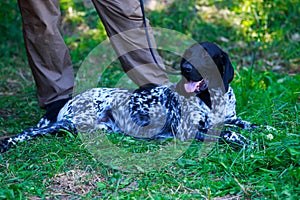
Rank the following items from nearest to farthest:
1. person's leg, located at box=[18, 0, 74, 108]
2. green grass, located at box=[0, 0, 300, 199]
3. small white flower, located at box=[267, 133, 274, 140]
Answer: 1. green grass, located at box=[0, 0, 300, 199]
2. small white flower, located at box=[267, 133, 274, 140]
3. person's leg, located at box=[18, 0, 74, 108]

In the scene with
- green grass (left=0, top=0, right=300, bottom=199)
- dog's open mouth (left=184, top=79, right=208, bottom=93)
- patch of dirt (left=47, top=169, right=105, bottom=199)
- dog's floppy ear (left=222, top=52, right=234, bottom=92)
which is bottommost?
patch of dirt (left=47, top=169, right=105, bottom=199)

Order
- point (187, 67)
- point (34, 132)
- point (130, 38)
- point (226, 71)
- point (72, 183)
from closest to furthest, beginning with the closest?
1. point (72, 183)
2. point (187, 67)
3. point (226, 71)
4. point (34, 132)
5. point (130, 38)

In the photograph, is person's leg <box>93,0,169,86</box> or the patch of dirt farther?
person's leg <box>93,0,169,86</box>

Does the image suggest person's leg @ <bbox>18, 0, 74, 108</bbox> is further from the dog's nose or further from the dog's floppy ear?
the dog's floppy ear

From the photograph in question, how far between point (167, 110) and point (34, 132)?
3.95 ft

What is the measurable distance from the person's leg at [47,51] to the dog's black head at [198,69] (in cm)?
130

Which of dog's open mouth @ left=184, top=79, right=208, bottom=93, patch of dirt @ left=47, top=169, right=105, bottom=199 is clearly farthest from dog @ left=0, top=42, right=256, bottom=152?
patch of dirt @ left=47, top=169, right=105, bottom=199

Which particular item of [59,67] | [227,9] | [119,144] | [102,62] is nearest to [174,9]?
[227,9]

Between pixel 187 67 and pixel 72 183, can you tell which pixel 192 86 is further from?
pixel 72 183

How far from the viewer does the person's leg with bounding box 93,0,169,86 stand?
191 inches

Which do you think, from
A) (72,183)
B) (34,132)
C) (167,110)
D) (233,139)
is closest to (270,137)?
(233,139)

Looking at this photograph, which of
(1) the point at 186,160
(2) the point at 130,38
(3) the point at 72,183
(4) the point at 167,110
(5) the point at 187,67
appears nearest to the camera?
(3) the point at 72,183

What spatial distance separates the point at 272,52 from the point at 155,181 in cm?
401

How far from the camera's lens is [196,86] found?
446cm
